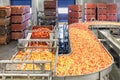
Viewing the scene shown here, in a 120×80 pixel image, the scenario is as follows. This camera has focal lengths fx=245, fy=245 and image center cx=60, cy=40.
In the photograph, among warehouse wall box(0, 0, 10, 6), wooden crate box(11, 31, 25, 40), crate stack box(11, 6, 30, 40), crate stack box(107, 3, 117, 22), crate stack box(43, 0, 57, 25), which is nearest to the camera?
crate stack box(11, 6, 30, 40)

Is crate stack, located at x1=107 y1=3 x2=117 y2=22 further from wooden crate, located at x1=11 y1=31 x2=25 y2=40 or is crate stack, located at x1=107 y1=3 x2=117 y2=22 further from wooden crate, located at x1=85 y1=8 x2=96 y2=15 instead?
wooden crate, located at x1=11 y1=31 x2=25 y2=40

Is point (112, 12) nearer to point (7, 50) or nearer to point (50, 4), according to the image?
point (50, 4)

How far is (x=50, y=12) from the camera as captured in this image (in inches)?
621

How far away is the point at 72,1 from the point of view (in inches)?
853

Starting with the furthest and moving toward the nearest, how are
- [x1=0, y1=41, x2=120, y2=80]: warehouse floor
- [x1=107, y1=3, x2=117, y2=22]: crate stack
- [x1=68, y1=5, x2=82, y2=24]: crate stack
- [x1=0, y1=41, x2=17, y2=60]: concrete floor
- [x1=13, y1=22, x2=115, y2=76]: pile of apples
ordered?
[x1=68, y1=5, x2=82, y2=24]: crate stack, [x1=107, y1=3, x2=117, y2=22]: crate stack, [x1=0, y1=41, x2=17, y2=60]: concrete floor, [x1=0, y1=41, x2=120, y2=80]: warehouse floor, [x1=13, y1=22, x2=115, y2=76]: pile of apples

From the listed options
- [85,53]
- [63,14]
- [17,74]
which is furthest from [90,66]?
[63,14]

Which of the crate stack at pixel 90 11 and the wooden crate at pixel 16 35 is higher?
the crate stack at pixel 90 11

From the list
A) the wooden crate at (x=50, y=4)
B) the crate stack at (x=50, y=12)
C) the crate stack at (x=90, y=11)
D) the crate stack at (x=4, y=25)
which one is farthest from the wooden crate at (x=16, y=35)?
the crate stack at (x=90, y=11)

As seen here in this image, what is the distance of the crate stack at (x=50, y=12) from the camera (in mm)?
15442

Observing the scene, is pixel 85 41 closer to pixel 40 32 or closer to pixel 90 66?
pixel 40 32

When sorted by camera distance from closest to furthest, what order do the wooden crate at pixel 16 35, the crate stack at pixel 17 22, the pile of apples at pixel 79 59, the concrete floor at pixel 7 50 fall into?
the pile of apples at pixel 79 59 → the concrete floor at pixel 7 50 → the crate stack at pixel 17 22 → the wooden crate at pixel 16 35

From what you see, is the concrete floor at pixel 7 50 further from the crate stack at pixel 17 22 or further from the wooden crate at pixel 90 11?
the wooden crate at pixel 90 11

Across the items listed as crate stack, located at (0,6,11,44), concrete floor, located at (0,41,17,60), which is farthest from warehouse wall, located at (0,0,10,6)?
concrete floor, located at (0,41,17,60)

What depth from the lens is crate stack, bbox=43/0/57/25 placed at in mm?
15442
